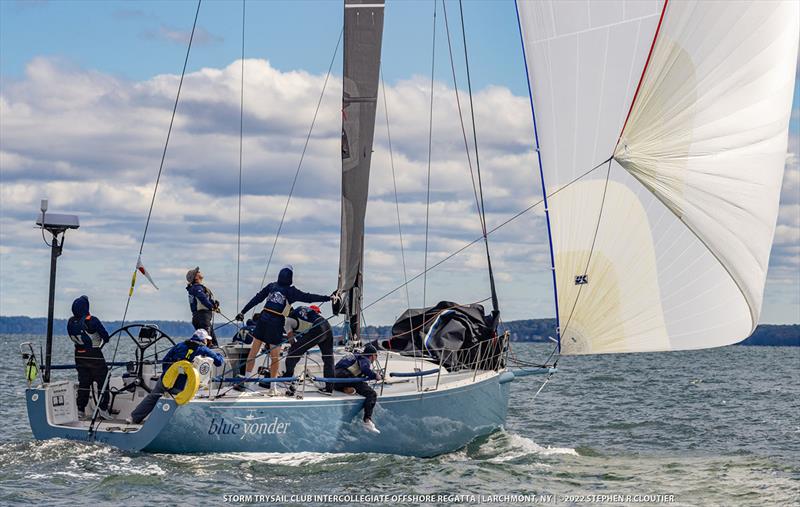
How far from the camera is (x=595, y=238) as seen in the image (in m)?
13.2

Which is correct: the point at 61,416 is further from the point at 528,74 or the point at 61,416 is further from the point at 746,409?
the point at 746,409

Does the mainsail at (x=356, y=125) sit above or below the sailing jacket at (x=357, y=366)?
above

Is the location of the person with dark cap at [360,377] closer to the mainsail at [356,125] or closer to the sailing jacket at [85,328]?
the mainsail at [356,125]

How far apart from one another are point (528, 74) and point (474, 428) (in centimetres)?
483

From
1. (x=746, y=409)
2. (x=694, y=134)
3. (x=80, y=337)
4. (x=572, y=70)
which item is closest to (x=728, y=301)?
(x=694, y=134)

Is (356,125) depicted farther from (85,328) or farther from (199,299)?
(85,328)

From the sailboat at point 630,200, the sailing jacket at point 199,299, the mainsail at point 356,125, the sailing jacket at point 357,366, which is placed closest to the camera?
the sailboat at point 630,200

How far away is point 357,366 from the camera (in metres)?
13.1

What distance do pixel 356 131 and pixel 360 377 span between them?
443 centimetres

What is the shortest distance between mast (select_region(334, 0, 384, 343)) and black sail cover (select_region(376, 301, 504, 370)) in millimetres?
899

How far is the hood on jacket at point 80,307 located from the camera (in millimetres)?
13109

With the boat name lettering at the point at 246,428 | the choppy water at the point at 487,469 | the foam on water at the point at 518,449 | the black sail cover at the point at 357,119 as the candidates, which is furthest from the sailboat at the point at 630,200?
the black sail cover at the point at 357,119

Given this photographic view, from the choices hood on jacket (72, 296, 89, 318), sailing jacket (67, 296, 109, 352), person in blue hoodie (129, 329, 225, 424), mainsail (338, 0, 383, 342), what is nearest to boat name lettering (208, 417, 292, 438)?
person in blue hoodie (129, 329, 225, 424)

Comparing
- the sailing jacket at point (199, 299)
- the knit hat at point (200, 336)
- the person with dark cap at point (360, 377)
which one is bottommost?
the person with dark cap at point (360, 377)
